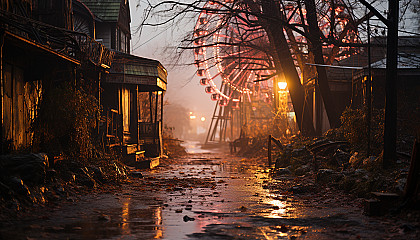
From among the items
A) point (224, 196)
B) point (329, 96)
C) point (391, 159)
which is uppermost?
point (329, 96)

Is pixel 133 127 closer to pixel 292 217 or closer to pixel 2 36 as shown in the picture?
pixel 2 36

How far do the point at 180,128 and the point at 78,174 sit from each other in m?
86.8

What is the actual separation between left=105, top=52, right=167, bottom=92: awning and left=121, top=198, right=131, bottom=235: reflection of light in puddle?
10970 mm

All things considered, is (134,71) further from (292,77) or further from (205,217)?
(205,217)

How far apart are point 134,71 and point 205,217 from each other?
1394 centimetres

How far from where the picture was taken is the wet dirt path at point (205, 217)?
692 centimetres

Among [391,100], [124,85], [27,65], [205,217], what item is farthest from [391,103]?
[124,85]

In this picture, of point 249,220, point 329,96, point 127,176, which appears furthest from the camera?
point 329,96

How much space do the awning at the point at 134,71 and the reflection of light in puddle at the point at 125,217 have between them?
1097 cm

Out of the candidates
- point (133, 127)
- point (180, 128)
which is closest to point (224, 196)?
point (133, 127)

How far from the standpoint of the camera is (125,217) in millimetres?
8391

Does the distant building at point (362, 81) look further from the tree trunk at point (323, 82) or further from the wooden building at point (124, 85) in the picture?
the wooden building at point (124, 85)

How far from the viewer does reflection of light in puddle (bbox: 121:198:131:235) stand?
7137mm

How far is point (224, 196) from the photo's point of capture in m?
11.7
